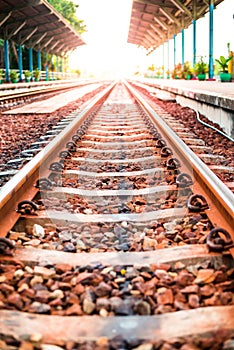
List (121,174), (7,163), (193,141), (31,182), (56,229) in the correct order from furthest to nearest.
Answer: (193,141) → (7,163) → (121,174) → (31,182) → (56,229)

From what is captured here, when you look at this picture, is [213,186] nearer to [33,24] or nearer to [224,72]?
[224,72]

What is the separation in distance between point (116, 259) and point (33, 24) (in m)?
25.1

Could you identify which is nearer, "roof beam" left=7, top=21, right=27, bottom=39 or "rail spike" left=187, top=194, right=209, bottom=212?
"rail spike" left=187, top=194, right=209, bottom=212

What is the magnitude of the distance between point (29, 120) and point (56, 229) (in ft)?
19.7

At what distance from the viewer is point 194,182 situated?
3.10m

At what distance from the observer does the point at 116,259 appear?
1.89m

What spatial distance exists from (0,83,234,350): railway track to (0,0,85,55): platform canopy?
56.9ft

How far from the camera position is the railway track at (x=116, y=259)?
4.55 ft

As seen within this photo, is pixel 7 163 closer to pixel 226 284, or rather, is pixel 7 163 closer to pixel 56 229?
pixel 56 229

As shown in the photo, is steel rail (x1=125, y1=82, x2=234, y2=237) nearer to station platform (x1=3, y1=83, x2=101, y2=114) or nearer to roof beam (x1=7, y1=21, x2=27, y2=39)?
station platform (x1=3, y1=83, x2=101, y2=114)

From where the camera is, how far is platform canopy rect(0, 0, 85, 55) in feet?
65.2

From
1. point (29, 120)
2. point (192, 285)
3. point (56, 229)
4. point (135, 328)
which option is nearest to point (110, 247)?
point (56, 229)

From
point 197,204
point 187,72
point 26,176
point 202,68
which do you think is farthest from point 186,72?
point 197,204

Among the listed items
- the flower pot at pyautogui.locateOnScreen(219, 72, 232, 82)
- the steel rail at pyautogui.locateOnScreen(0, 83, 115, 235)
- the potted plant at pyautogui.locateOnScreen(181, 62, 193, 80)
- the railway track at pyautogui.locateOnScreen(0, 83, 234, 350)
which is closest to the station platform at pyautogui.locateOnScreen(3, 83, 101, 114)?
the flower pot at pyautogui.locateOnScreen(219, 72, 232, 82)
